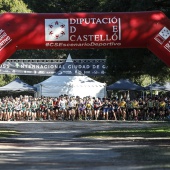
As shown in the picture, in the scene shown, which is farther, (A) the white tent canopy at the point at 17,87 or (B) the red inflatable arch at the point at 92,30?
(A) the white tent canopy at the point at 17,87

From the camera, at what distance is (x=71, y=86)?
41.6 m

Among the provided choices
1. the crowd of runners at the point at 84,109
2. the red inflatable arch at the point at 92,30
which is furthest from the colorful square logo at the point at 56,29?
the crowd of runners at the point at 84,109

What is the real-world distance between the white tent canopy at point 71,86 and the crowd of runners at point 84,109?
10.5 ft

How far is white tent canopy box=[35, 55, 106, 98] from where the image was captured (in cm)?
4147

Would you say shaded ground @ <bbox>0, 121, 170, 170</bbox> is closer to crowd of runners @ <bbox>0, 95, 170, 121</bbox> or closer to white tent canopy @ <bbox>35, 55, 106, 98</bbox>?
crowd of runners @ <bbox>0, 95, 170, 121</bbox>

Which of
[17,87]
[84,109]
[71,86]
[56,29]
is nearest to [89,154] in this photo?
[56,29]

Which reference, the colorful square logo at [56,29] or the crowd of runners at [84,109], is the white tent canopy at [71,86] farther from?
the colorful square logo at [56,29]

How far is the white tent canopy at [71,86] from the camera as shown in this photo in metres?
41.5

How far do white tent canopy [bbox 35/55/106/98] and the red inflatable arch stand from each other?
896 inches

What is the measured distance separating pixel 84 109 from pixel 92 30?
1974 centimetres

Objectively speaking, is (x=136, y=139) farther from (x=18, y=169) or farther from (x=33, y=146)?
(x=18, y=169)

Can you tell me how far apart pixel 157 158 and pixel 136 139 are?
6065 millimetres

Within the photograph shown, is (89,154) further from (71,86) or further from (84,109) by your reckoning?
(71,86)

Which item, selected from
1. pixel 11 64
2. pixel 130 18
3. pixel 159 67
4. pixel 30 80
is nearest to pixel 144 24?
pixel 130 18
